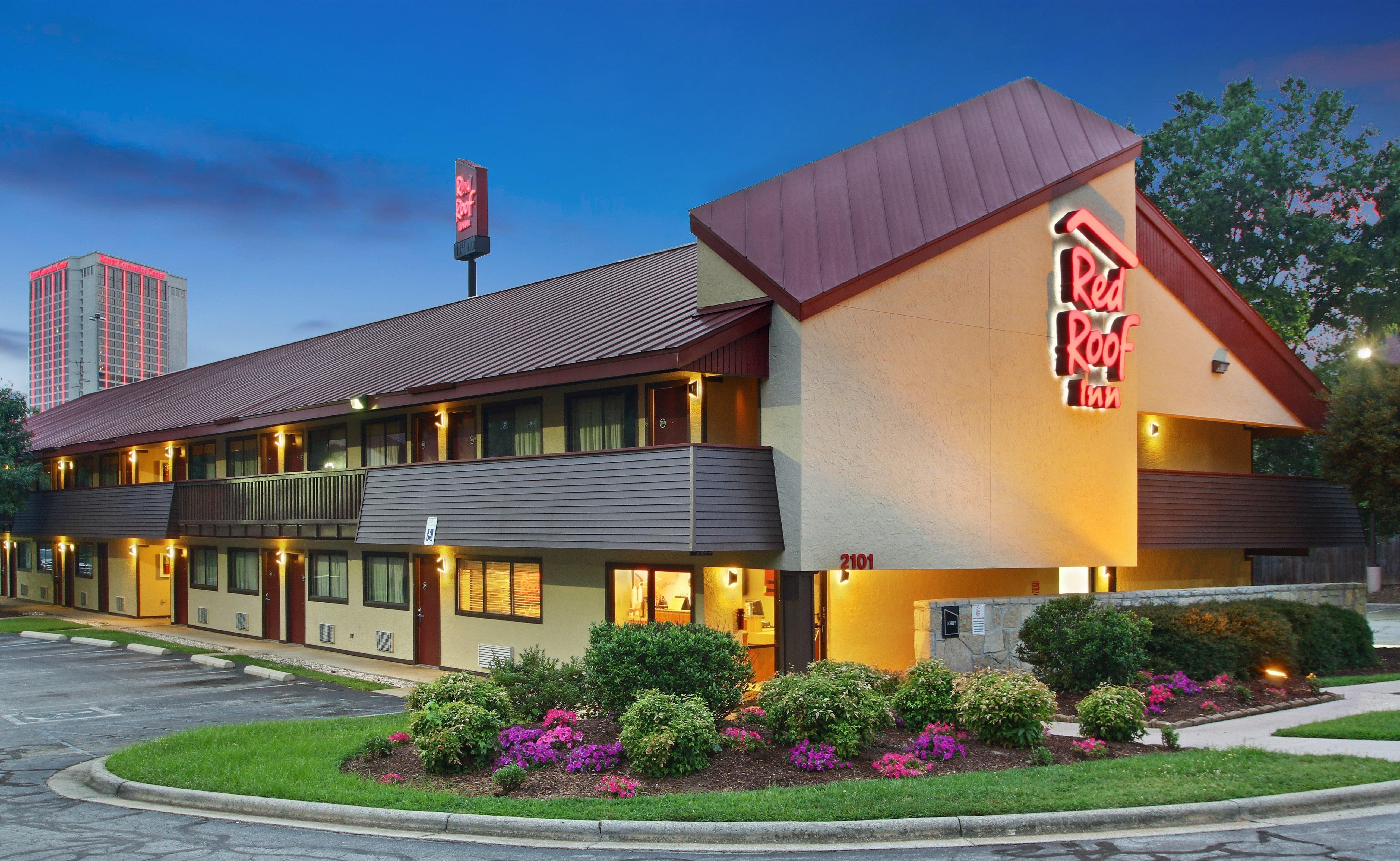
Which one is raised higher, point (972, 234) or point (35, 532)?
point (972, 234)

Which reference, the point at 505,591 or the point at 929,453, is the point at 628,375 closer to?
the point at 929,453

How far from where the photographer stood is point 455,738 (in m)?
11.6

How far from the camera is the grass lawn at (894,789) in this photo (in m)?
9.69

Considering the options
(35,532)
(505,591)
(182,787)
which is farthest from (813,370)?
(35,532)

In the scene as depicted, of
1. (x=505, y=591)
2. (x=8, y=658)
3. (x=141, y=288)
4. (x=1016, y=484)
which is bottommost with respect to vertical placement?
(x=8, y=658)

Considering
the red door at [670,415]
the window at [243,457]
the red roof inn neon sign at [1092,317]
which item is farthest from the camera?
the window at [243,457]

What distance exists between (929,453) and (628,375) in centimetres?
562

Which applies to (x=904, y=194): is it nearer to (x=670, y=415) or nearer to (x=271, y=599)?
(x=670, y=415)

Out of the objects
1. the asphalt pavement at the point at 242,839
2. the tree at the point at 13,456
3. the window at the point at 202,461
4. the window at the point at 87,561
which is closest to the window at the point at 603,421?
the asphalt pavement at the point at 242,839

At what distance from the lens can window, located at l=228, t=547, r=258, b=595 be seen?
32.2 meters

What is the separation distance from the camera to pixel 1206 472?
2497cm

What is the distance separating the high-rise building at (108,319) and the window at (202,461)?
55.4 meters

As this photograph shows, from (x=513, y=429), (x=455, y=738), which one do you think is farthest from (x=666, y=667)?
(x=513, y=429)

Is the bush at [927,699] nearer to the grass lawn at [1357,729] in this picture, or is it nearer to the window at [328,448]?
the grass lawn at [1357,729]
